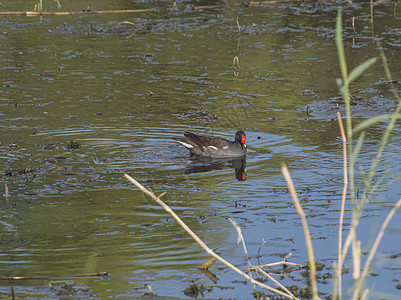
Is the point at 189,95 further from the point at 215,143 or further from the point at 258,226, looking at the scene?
the point at 258,226

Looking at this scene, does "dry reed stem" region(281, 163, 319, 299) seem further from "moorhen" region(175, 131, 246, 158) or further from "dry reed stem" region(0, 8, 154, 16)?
"dry reed stem" region(0, 8, 154, 16)

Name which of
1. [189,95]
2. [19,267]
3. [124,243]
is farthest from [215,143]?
[19,267]

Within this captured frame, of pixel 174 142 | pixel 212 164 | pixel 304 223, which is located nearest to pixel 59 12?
pixel 174 142

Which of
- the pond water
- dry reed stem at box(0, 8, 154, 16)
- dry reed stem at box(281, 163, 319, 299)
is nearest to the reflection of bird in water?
the pond water

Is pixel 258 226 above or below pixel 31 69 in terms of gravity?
below

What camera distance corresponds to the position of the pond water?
24.6ft

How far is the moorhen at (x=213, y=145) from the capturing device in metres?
12.2

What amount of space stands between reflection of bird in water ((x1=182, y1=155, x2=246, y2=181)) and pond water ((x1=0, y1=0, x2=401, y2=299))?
0.19 ft

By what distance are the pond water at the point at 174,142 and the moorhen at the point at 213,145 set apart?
0.80ft

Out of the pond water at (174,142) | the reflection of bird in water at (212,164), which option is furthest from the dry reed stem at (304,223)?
the reflection of bird in water at (212,164)

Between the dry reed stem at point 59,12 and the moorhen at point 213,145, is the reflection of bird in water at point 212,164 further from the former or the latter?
the dry reed stem at point 59,12

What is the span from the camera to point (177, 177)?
1112cm

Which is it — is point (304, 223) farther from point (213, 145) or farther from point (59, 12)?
point (59, 12)

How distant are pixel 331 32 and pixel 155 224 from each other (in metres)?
13.9
